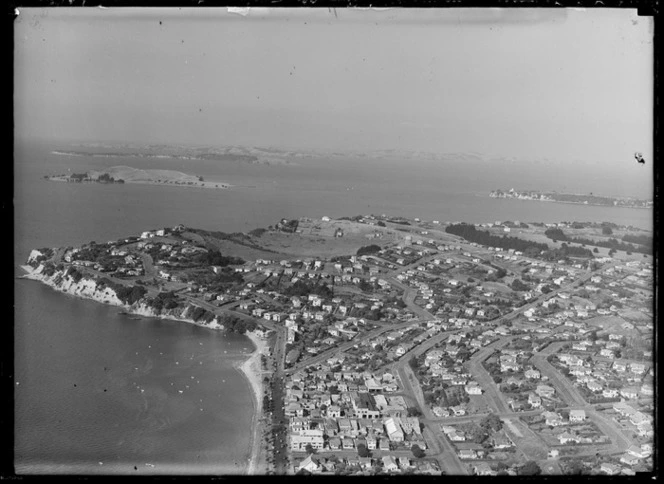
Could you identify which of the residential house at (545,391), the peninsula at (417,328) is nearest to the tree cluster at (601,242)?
the peninsula at (417,328)

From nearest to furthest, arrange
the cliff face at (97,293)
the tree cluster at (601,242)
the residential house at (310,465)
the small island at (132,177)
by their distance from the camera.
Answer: the residential house at (310,465)
the tree cluster at (601,242)
the cliff face at (97,293)
the small island at (132,177)

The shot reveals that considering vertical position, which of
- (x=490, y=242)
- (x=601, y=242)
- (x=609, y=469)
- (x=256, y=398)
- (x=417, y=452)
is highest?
(x=490, y=242)

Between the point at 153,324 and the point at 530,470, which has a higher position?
the point at 153,324

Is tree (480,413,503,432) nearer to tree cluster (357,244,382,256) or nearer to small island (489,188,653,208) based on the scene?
tree cluster (357,244,382,256)

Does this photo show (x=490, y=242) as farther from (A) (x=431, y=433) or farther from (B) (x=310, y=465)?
(B) (x=310, y=465)

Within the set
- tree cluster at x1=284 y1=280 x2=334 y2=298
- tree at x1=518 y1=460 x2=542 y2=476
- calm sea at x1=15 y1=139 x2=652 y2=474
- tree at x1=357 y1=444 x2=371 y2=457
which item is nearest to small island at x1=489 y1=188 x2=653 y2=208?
calm sea at x1=15 y1=139 x2=652 y2=474

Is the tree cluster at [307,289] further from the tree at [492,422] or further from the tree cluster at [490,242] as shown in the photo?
the tree at [492,422]

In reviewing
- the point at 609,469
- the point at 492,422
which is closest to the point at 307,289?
the point at 492,422
